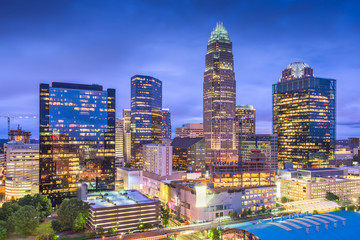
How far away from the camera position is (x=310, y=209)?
13950 cm

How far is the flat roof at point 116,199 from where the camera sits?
12366 centimetres

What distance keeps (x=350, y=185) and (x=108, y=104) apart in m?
159

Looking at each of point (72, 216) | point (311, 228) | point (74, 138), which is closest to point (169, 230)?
point (72, 216)

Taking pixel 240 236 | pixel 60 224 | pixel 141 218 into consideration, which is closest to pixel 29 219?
pixel 60 224

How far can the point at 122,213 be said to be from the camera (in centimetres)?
11888

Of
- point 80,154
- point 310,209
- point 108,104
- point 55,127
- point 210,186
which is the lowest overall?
point 310,209

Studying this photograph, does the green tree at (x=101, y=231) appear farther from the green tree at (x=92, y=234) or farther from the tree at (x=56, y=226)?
the tree at (x=56, y=226)

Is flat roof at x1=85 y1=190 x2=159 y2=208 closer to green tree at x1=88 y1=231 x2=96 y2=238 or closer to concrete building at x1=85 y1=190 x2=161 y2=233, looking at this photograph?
concrete building at x1=85 y1=190 x2=161 y2=233

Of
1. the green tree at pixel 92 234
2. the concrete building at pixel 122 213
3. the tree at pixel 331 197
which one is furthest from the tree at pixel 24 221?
the tree at pixel 331 197

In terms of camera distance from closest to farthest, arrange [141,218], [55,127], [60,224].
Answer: [60,224] < [141,218] < [55,127]

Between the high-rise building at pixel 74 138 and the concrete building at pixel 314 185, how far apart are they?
108m

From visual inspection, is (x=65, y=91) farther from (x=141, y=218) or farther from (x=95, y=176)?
(x=141, y=218)

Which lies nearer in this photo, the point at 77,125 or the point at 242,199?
the point at 242,199

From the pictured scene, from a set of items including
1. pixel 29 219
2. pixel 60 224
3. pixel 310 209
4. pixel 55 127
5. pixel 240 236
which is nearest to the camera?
pixel 240 236
